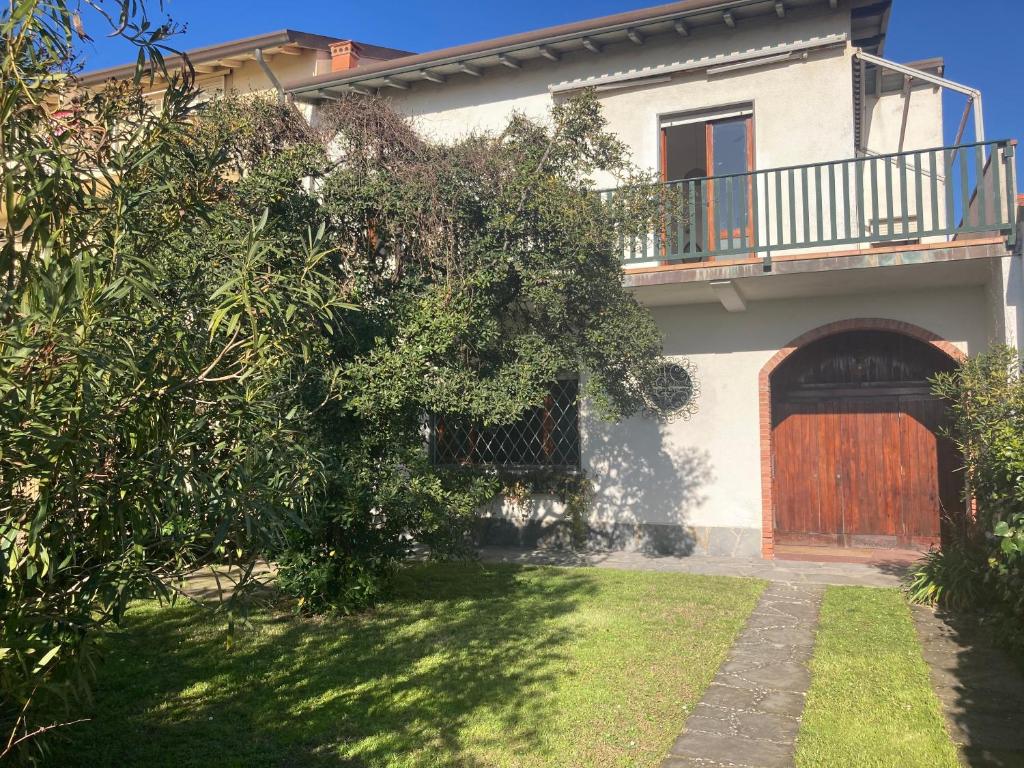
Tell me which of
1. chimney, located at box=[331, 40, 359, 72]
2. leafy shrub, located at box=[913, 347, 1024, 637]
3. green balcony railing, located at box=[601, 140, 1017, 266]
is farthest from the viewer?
chimney, located at box=[331, 40, 359, 72]

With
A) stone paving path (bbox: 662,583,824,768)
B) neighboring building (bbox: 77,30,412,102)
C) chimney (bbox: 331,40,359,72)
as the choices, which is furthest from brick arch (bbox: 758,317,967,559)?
chimney (bbox: 331,40,359,72)

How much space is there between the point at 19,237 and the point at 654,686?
4.36m

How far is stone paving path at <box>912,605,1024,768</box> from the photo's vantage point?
4234 millimetres

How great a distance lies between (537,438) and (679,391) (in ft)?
6.96

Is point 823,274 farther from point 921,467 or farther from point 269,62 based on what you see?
point 269,62

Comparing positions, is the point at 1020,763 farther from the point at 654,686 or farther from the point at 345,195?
the point at 345,195

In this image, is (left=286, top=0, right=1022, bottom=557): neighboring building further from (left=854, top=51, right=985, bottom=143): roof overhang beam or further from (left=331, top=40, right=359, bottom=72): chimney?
(left=331, top=40, right=359, bottom=72): chimney

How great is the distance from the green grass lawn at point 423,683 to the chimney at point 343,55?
9.84 metres

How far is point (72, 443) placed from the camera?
241cm

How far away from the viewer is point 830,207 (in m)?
8.71

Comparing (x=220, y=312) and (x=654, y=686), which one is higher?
(x=220, y=312)

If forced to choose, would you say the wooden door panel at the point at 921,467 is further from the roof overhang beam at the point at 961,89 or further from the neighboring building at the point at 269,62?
the neighboring building at the point at 269,62

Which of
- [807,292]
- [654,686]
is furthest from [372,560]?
[807,292]

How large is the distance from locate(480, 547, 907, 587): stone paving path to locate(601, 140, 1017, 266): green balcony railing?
140 inches
